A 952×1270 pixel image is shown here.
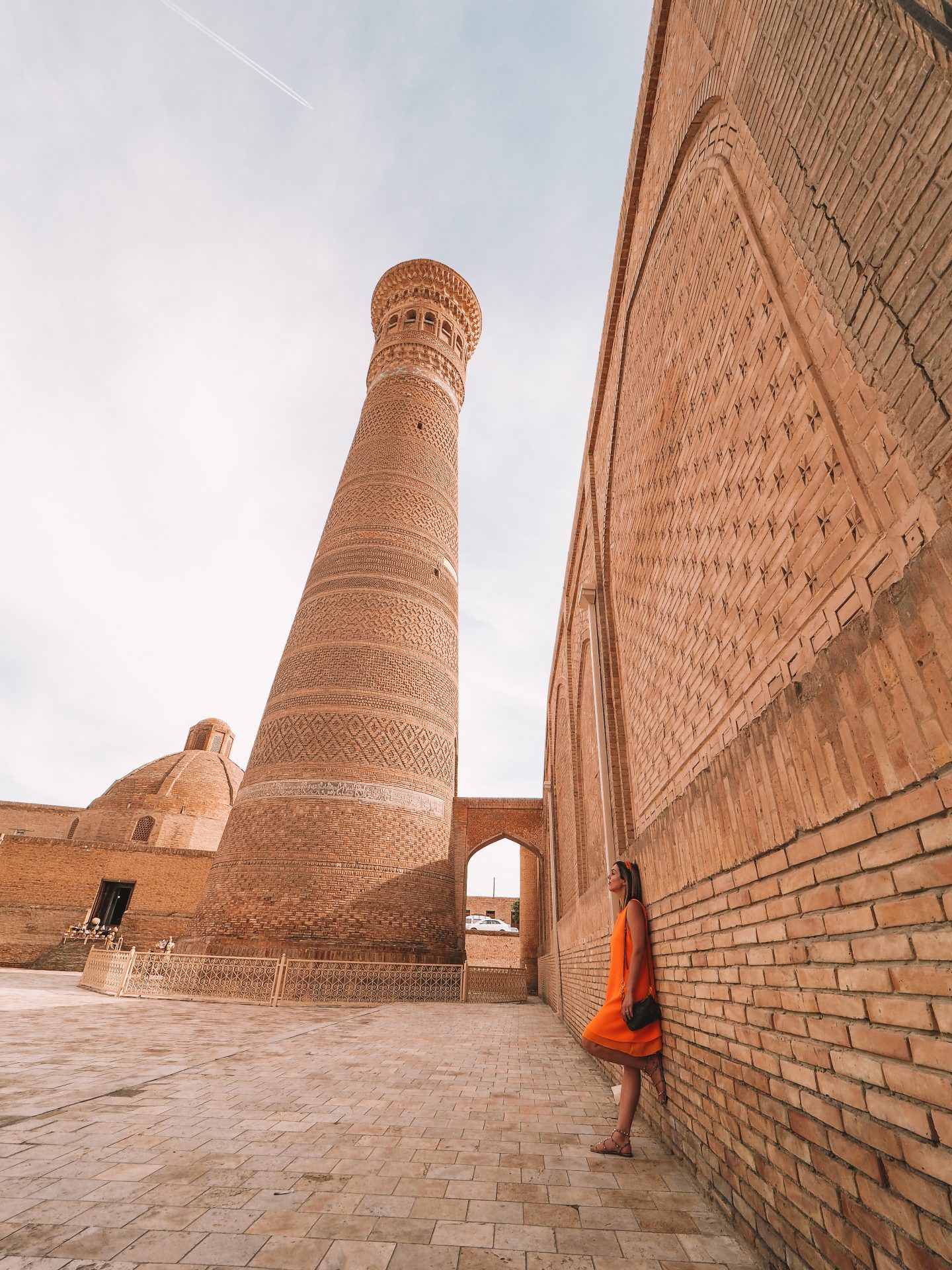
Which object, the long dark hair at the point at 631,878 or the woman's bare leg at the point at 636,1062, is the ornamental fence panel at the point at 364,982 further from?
the woman's bare leg at the point at 636,1062

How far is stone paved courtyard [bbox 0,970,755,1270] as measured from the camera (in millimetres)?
1540

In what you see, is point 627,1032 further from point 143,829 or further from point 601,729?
point 143,829

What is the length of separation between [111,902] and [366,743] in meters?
13.1

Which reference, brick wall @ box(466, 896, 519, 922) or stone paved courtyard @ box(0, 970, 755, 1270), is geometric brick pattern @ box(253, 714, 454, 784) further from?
brick wall @ box(466, 896, 519, 922)

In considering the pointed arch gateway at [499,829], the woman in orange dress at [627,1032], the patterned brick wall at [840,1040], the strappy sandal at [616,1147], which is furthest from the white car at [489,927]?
the patterned brick wall at [840,1040]

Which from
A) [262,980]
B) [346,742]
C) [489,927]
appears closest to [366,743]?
[346,742]

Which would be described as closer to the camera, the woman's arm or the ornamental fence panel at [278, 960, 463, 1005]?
the woman's arm

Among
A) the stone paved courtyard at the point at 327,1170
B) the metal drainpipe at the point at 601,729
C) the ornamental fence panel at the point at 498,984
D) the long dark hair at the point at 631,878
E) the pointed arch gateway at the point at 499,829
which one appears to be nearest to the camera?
the stone paved courtyard at the point at 327,1170

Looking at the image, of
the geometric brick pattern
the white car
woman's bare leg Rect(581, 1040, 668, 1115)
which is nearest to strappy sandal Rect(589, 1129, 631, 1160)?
woman's bare leg Rect(581, 1040, 668, 1115)

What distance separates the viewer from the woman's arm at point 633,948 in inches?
101

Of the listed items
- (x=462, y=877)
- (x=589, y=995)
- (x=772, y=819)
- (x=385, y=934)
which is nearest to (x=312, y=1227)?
(x=772, y=819)

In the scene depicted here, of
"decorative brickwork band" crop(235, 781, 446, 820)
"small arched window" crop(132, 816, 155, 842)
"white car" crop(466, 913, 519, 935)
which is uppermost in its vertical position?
"small arched window" crop(132, 816, 155, 842)

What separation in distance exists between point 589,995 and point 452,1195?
402 centimetres

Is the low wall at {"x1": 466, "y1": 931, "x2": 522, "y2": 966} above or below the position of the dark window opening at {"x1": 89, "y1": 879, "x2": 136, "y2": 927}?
below
